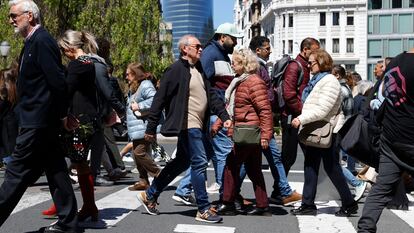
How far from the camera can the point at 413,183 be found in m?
9.73

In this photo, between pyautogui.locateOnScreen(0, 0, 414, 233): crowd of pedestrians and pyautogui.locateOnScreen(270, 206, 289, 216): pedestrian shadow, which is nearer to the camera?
pyautogui.locateOnScreen(0, 0, 414, 233): crowd of pedestrians

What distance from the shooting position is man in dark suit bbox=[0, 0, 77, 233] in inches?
224

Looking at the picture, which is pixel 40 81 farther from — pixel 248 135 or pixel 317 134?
pixel 317 134

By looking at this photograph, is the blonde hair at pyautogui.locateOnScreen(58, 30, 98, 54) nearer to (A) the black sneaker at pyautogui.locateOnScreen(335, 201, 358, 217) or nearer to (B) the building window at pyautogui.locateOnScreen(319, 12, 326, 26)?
(A) the black sneaker at pyautogui.locateOnScreen(335, 201, 358, 217)

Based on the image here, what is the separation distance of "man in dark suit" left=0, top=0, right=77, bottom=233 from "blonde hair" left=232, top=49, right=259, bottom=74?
2262mm

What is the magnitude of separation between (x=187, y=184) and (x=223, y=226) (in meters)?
1.48

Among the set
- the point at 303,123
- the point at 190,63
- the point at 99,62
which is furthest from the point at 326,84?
the point at 99,62

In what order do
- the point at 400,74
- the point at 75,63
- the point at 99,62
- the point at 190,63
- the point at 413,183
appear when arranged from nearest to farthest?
the point at 400,74 < the point at 75,63 < the point at 190,63 < the point at 99,62 < the point at 413,183

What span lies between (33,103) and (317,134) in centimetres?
315

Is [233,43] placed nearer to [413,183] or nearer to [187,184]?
[187,184]

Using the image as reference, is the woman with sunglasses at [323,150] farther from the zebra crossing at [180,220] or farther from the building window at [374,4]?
the building window at [374,4]

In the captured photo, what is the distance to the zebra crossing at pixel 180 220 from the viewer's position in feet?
21.7

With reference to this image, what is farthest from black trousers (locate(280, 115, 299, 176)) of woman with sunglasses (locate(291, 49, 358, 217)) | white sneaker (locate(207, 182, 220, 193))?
white sneaker (locate(207, 182, 220, 193))

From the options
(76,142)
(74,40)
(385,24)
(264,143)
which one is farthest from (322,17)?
(76,142)
